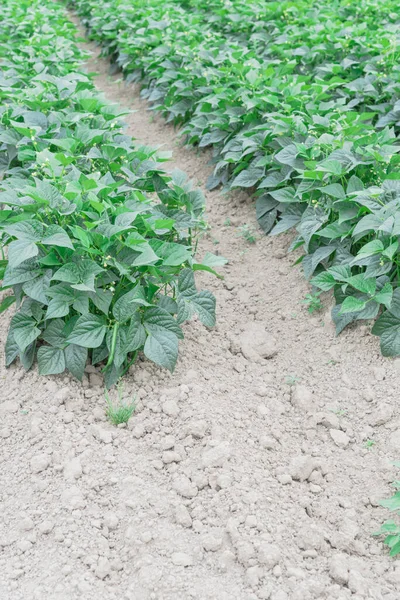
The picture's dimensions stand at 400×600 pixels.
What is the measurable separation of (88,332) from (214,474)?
31.2 inches

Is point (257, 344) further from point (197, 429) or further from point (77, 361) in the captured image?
point (77, 361)

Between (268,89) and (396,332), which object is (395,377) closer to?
(396,332)

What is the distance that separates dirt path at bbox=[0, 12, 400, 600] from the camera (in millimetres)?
2195

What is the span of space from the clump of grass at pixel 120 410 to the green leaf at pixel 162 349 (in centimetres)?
20

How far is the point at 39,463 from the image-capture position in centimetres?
262

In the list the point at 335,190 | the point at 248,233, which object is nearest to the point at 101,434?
the point at 335,190

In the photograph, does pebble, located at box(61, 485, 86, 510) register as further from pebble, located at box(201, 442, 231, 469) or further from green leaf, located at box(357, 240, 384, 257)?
green leaf, located at box(357, 240, 384, 257)

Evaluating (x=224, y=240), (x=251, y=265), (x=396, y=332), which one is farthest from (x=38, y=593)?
(x=224, y=240)

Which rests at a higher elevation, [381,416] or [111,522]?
[381,416]

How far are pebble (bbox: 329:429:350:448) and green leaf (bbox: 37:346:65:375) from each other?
1.16 metres

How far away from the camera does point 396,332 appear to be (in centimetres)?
304

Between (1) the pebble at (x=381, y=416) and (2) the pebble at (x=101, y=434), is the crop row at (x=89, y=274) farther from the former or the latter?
(1) the pebble at (x=381, y=416)

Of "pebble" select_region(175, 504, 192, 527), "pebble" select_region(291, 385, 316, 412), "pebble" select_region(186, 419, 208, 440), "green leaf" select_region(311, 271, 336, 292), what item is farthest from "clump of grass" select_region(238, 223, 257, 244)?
"pebble" select_region(175, 504, 192, 527)

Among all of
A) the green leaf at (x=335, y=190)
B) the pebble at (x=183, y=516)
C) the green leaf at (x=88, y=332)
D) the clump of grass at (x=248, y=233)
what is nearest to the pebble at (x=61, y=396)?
the green leaf at (x=88, y=332)
